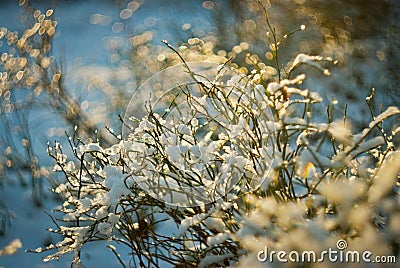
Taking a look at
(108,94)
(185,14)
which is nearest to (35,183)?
(108,94)

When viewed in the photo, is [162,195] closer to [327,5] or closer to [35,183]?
[327,5]

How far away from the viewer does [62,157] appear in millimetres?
1009

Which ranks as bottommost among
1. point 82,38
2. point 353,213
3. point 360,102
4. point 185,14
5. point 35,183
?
point 353,213

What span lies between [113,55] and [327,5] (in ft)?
4.83

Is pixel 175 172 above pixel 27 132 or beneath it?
beneath

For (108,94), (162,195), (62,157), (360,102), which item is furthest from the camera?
(108,94)

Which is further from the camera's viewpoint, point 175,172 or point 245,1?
point 245,1

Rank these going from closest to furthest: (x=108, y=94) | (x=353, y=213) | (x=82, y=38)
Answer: (x=353, y=213)
(x=108, y=94)
(x=82, y=38)

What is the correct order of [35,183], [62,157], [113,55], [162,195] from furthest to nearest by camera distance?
[113,55] → [35,183] → [62,157] → [162,195]

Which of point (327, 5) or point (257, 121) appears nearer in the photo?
point (257, 121)

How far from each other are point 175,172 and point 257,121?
0.18 meters

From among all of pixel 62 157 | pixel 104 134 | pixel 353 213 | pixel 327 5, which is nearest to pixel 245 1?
pixel 327 5

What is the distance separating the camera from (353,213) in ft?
1.84

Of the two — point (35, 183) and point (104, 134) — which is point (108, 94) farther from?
point (35, 183)
